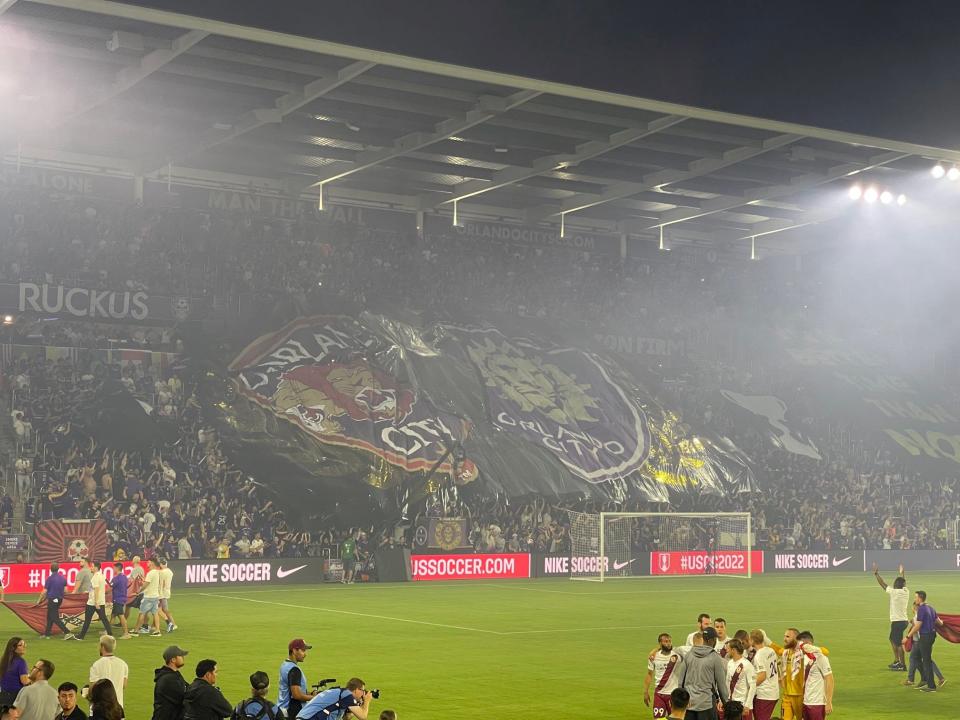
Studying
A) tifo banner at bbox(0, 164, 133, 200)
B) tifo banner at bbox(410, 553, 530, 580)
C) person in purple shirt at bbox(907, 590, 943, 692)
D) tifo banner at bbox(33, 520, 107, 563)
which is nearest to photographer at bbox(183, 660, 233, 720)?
person in purple shirt at bbox(907, 590, 943, 692)

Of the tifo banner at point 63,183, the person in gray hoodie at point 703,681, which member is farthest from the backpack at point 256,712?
the tifo banner at point 63,183

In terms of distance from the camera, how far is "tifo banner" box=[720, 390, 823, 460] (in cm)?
6544

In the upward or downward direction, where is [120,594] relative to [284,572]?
upward

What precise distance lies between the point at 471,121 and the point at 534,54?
34480 millimetres

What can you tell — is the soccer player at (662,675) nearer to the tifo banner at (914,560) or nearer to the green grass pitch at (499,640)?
the green grass pitch at (499,640)

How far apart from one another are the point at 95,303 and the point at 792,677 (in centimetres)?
3693

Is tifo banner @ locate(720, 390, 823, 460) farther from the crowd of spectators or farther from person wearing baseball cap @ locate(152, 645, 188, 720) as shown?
person wearing baseball cap @ locate(152, 645, 188, 720)

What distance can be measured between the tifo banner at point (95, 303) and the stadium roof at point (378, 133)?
6598 mm

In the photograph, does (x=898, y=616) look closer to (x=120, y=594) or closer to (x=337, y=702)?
(x=337, y=702)

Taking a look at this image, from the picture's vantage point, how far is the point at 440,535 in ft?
164

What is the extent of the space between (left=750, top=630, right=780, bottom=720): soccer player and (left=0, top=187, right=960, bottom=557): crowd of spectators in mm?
22649

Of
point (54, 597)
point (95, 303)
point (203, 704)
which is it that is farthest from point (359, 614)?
point (203, 704)

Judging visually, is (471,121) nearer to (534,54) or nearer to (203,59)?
(203,59)

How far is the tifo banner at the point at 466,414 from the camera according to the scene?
1997 inches
